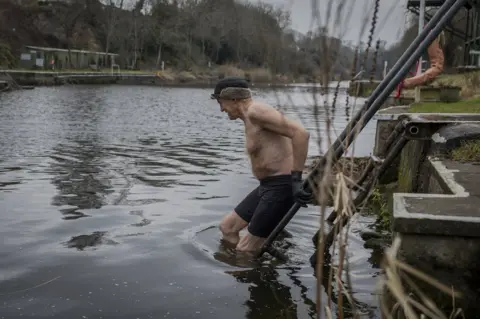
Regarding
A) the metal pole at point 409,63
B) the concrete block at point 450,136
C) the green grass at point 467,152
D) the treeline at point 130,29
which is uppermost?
the treeline at point 130,29

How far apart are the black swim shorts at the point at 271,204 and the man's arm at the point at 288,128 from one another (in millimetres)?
495

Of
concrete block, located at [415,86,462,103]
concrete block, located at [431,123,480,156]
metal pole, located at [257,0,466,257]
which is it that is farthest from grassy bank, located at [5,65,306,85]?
metal pole, located at [257,0,466,257]

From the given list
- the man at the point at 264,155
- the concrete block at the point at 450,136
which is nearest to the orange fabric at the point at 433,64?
the concrete block at the point at 450,136

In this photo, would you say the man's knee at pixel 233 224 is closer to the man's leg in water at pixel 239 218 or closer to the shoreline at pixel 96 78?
the man's leg in water at pixel 239 218

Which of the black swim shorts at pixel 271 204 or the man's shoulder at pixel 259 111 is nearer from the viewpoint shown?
the man's shoulder at pixel 259 111

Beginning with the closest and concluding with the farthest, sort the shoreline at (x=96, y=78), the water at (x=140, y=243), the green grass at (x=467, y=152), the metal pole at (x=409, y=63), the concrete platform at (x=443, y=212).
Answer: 1. the concrete platform at (x=443, y=212)
2. the metal pole at (x=409, y=63)
3. the water at (x=140, y=243)
4. the green grass at (x=467, y=152)
5. the shoreline at (x=96, y=78)

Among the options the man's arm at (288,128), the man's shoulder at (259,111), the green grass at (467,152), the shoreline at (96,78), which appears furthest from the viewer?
the shoreline at (96,78)

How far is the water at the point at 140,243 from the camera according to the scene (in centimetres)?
484

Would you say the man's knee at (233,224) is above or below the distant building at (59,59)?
below

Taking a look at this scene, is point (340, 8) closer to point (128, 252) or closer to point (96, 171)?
point (128, 252)

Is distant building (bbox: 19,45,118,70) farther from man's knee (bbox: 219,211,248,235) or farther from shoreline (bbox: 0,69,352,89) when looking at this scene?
man's knee (bbox: 219,211,248,235)

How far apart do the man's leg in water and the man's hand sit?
1063 mm

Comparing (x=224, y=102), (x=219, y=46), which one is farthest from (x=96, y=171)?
(x=219, y=46)

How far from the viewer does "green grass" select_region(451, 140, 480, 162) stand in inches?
248
